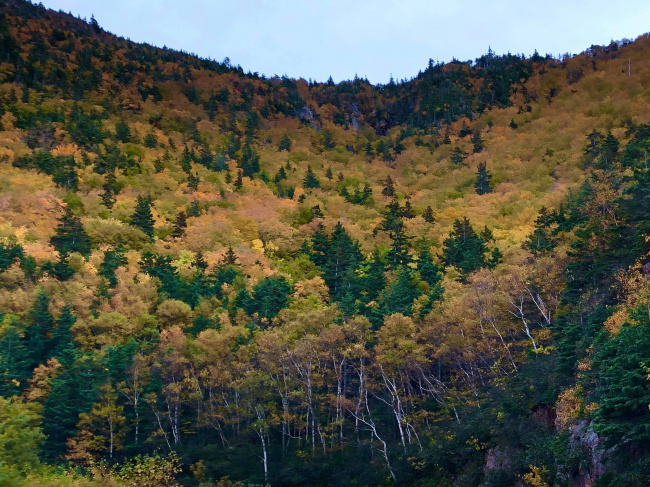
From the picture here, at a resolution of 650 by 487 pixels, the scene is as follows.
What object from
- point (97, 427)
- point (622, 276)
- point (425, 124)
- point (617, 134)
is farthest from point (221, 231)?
point (425, 124)

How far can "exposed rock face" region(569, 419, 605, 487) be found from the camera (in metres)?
21.7

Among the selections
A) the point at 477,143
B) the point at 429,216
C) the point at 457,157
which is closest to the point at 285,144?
the point at 457,157

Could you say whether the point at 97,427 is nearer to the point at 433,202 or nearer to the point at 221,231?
the point at 221,231

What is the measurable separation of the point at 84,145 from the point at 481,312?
65574 millimetres

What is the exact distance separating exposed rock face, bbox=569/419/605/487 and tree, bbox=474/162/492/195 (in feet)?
223

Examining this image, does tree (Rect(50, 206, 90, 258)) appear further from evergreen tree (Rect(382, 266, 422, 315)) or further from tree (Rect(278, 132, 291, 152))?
tree (Rect(278, 132, 291, 152))

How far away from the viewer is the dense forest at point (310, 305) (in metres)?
28.2

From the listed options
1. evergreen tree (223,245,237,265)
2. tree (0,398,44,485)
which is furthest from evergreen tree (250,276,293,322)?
tree (0,398,44,485)

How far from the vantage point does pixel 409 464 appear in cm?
3322

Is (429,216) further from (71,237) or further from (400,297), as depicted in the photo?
(71,237)

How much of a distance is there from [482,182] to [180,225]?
4777 centimetres

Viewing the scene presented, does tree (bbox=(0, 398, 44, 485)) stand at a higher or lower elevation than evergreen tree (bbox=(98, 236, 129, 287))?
lower

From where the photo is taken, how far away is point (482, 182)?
90.5m

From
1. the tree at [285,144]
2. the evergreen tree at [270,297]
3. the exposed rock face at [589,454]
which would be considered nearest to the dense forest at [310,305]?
the exposed rock face at [589,454]
